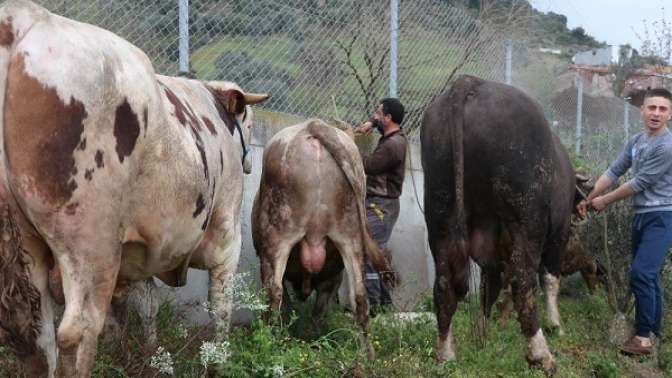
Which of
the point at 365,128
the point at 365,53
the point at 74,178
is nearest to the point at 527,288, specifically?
the point at 365,128

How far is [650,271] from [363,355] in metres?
3.05

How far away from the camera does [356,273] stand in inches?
276

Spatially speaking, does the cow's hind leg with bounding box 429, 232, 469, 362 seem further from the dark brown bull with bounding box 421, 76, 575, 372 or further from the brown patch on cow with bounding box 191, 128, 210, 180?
the brown patch on cow with bounding box 191, 128, 210, 180

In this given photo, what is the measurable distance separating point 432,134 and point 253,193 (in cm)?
222

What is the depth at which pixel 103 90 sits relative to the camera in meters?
4.17

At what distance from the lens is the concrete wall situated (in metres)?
7.35

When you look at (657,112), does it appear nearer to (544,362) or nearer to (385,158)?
(385,158)

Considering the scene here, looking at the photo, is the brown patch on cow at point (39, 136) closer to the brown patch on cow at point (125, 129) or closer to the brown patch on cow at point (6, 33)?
the brown patch on cow at point (6, 33)

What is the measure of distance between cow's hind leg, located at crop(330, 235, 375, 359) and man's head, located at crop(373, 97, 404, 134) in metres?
2.00

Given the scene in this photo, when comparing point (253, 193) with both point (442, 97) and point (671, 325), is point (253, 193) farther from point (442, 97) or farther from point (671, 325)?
point (671, 325)

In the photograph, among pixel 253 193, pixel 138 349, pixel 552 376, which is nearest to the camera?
pixel 138 349

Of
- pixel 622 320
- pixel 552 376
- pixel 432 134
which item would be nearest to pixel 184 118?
pixel 432 134

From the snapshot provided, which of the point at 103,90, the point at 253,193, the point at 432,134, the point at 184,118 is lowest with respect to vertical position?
the point at 253,193

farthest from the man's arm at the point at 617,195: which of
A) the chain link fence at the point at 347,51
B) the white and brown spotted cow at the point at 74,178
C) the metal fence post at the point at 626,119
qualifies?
the metal fence post at the point at 626,119
